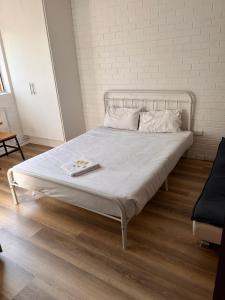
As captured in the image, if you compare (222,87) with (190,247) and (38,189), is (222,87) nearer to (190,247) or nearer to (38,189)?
(190,247)

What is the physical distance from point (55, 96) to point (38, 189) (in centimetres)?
180

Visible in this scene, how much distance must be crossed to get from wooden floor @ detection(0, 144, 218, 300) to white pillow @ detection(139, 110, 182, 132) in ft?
3.04

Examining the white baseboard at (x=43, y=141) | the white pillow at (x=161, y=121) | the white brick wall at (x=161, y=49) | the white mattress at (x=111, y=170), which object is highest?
the white brick wall at (x=161, y=49)

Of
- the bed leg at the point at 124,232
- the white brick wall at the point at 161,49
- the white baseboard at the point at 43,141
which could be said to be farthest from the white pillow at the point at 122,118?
the bed leg at the point at 124,232

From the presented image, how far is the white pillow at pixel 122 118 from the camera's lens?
3.46 m

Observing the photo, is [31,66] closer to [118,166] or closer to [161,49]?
[161,49]

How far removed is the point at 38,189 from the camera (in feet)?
7.72

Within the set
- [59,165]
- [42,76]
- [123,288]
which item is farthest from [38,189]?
[42,76]

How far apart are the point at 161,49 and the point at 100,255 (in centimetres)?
257

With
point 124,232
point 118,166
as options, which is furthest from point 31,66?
point 124,232

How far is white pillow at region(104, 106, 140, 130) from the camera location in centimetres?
346

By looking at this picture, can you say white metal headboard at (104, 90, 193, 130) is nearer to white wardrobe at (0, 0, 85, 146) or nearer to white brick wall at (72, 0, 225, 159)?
white brick wall at (72, 0, 225, 159)

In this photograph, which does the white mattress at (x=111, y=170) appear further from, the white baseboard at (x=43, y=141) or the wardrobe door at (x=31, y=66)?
the white baseboard at (x=43, y=141)

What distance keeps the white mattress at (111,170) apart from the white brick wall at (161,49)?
52 cm
